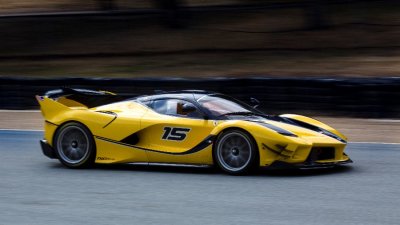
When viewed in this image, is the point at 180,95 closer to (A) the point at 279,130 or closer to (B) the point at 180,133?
(B) the point at 180,133

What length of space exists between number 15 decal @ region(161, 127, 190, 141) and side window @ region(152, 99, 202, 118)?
0.67 feet

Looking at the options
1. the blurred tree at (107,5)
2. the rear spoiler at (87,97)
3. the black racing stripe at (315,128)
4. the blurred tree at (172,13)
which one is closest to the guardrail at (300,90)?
the black racing stripe at (315,128)

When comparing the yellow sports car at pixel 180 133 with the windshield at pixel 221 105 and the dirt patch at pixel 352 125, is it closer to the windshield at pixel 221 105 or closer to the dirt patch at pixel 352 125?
the windshield at pixel 221 105

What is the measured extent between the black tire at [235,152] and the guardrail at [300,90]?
6361mm

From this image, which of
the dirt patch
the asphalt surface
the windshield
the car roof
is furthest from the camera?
the dirt patch

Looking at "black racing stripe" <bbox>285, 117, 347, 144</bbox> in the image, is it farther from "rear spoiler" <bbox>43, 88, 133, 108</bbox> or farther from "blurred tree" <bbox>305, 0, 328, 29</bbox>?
"blurred tree" <bbox>305, 0, 328, 29</bbox>

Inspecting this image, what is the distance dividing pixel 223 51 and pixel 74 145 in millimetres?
14723

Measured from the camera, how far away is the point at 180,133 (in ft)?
33.9

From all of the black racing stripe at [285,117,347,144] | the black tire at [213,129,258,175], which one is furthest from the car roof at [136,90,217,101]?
the black racing stripe at [285,117,347,144]

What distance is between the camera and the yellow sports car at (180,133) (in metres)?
9.77

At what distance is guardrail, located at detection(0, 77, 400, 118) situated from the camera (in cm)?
1555

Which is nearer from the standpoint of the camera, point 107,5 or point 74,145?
point 74,145

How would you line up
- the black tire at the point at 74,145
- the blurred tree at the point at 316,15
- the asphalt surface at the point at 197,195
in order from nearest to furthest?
the asphalt surface at the point at 197,195 < the black tire at the point at 74,145 < the blurred tree at the point at 316,15

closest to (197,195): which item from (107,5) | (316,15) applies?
(316,15)
